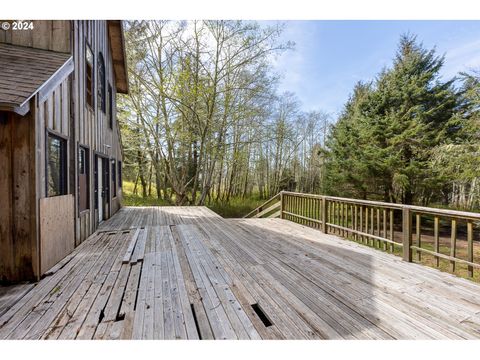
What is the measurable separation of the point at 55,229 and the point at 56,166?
0.92 meters

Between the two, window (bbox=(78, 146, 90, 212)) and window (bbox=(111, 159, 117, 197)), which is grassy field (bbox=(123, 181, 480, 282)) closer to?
window (bbox=(111, 159, 117, 197))

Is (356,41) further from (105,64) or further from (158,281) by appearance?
(105,64)

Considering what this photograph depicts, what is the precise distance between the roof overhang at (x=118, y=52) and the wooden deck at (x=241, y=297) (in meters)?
6.35

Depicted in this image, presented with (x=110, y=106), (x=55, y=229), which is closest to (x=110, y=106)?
(x=110, y=106)

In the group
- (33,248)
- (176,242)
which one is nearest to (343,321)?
(176,242)

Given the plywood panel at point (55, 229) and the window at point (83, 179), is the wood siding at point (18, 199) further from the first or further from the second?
the window at point (83, 179)

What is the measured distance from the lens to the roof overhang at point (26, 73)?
7.59 ft

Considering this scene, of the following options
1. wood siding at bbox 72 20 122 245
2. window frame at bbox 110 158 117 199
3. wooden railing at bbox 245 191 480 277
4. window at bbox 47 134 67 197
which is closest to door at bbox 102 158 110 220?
wood siding at bbox 72 20 122 245

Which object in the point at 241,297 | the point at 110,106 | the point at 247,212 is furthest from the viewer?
the point at 247,212

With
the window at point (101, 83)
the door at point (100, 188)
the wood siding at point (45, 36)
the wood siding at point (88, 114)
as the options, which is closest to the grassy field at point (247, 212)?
the door at point (100, 188)

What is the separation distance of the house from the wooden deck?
1.45 ft

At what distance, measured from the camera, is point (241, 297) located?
6.97ft

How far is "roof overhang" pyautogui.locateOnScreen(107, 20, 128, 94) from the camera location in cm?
655

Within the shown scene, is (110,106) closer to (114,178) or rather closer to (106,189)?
(114,178)
